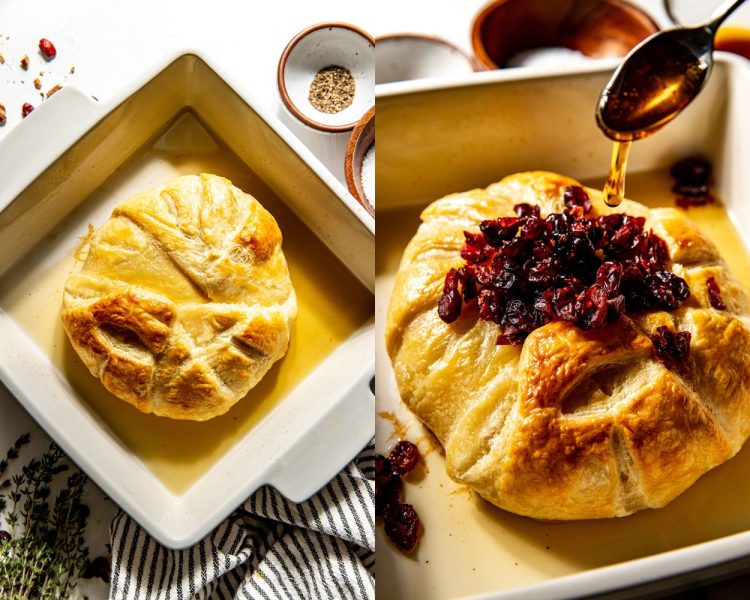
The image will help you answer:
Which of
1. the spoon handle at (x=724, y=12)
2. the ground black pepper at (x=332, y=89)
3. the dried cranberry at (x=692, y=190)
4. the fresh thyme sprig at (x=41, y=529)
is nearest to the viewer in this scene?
the fresh thyme sprig at (x=41, y=529)

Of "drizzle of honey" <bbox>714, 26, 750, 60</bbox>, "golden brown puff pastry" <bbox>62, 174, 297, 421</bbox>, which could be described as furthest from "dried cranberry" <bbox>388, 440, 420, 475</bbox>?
"drizzle of honey" <bbox>714, 26, 750, 60</bbox>

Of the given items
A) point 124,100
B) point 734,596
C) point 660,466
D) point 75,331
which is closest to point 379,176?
point 124,100

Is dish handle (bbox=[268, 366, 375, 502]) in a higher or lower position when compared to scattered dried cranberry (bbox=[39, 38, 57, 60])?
lower

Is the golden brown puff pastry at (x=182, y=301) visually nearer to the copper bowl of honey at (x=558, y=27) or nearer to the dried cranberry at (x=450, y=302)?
the dried cranberry at (x=450, y=302)

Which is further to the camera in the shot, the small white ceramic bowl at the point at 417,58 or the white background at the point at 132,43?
the small white ceramic bowl at the point at 417,58

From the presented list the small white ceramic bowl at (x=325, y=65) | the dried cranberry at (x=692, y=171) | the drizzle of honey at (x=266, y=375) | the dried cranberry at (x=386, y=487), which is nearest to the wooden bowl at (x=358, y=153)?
the small white ceramic bowl at (x=325, y=65)

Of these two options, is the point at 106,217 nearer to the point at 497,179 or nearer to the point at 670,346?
the point at 497,179

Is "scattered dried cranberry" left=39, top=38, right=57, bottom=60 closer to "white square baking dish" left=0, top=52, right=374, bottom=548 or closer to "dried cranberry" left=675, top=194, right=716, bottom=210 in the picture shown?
"white square baking dish" left=0, top=52, right=374, bottom=548
